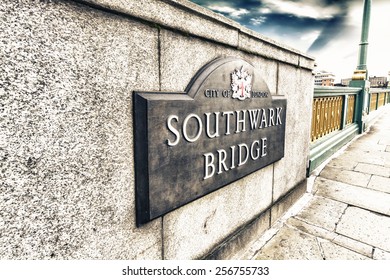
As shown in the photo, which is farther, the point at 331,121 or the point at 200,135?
the point at 331,121

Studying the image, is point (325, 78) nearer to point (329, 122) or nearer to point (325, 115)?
point (329, 122)

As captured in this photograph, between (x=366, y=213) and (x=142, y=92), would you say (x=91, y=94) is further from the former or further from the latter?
(x=366, y=213)

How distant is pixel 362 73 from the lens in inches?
315

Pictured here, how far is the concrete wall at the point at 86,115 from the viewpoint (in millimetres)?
983

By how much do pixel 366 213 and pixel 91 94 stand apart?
141 inches

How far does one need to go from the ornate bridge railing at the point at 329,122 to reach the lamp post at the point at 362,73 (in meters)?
Result: 0.38

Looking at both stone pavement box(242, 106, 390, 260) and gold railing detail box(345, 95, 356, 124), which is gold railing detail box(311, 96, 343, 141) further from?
gold railing detail box(345, 95, 356, 124)

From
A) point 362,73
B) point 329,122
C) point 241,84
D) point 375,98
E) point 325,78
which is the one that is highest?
point 325,78

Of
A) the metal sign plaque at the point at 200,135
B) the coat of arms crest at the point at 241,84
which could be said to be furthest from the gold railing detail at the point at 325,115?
the coat of arms crest at the point at 241,84

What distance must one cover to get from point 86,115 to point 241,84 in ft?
4.35

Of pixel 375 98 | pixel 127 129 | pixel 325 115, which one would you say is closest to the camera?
pixel 127 129

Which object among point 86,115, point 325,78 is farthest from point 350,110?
point 325,78

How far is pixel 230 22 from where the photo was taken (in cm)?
198

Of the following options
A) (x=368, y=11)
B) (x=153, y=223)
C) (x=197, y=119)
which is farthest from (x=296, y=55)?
(x=368, y=11)
